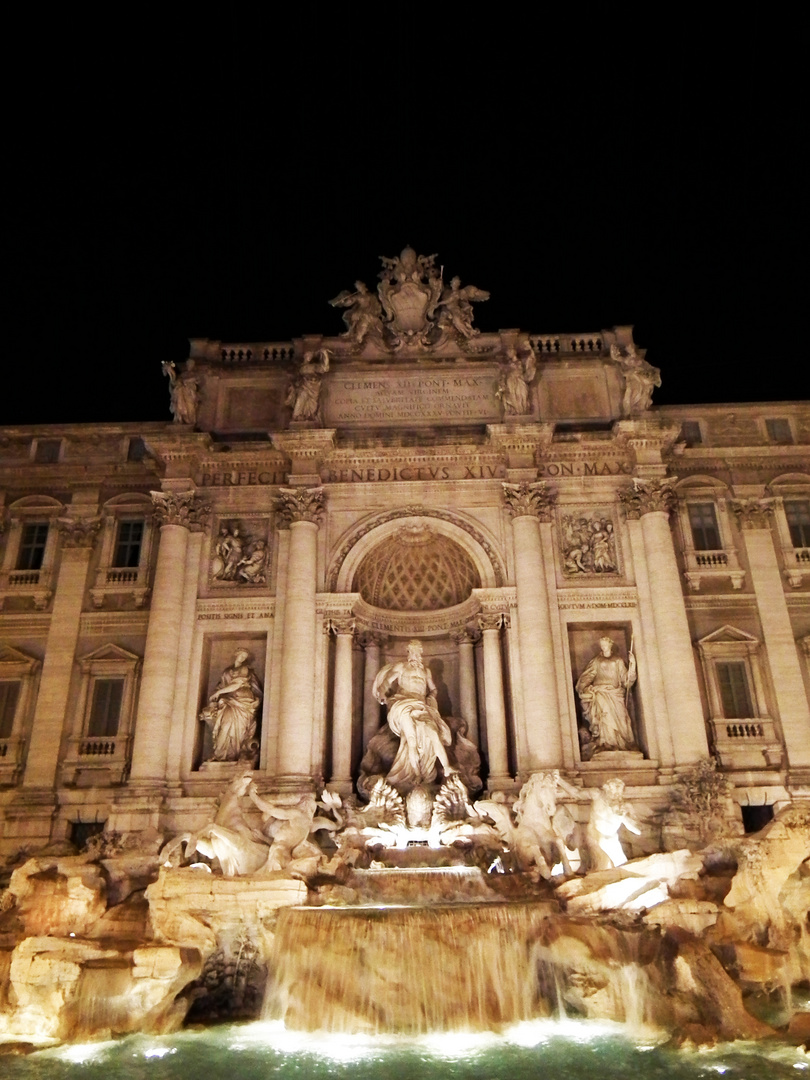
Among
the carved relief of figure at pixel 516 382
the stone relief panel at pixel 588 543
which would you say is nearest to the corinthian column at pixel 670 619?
the stone relief panel at pixel 588 543

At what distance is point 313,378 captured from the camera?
80.0 ft

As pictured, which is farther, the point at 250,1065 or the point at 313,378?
the point at 313,378

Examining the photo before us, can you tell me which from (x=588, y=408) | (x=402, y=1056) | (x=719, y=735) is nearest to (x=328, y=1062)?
(x=402, y=1056)

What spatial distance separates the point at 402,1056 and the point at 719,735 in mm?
13281

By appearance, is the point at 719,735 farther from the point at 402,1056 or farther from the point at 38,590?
the point at 38,590

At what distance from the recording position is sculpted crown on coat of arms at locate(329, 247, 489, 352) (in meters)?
25.6

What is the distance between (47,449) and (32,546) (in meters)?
3.12

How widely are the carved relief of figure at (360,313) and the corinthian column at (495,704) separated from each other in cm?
961

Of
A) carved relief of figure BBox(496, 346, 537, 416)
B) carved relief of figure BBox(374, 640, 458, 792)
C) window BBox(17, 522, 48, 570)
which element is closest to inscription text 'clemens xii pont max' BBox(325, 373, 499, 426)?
carved relief of figure BBox(496, 346, 537, 416)

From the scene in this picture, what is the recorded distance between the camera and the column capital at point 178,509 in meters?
23.4

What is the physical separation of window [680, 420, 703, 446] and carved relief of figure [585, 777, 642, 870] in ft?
39.9

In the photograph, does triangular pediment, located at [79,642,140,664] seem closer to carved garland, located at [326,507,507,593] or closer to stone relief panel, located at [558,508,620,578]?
carved garland, located at [326,507,507,593]

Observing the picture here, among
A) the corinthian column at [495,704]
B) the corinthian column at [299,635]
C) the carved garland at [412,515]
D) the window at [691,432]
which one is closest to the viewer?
the corinthian column at [299,635]

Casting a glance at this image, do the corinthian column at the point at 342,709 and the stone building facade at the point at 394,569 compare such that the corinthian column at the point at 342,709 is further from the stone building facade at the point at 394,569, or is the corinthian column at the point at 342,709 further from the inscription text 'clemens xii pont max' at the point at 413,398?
the inscription text 'clemens xii pont max' at the point at 413,398
